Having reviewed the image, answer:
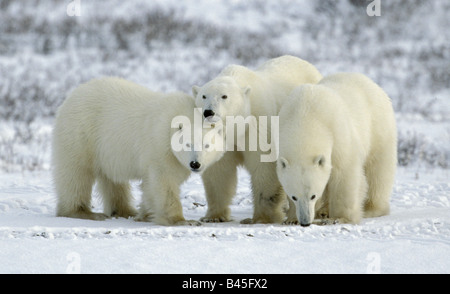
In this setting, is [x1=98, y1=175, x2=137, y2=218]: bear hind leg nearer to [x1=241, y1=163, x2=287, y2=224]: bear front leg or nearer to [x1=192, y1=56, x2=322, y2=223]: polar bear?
[x1=192, y1=56, x2=322, y2=223]: polar bear

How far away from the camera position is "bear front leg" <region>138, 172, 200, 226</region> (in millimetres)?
4984

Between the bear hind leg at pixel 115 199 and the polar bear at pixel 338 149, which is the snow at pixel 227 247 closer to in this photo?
the polar bear at pixel 338 149

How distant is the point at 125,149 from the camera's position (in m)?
5.27

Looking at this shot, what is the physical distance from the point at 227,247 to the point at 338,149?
139 cm

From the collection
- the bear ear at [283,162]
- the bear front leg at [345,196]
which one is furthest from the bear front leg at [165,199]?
the bear front leg at [345,196]

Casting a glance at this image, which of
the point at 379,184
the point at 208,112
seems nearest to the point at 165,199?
the point at 208,112

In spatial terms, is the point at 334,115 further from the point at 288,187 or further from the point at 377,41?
the point at 377,41

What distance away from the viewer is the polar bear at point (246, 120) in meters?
4.80

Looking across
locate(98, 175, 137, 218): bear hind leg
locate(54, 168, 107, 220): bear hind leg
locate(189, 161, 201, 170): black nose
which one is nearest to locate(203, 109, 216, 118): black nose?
locate(189, 161, 201, 170): black nose

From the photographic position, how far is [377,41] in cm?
1712

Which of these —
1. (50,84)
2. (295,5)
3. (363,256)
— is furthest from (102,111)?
(295,5)

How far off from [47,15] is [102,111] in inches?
499

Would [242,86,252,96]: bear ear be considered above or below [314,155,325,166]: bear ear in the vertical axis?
above

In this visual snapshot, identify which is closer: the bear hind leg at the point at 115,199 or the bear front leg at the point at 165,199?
the bear front leg at the point at 165,199
